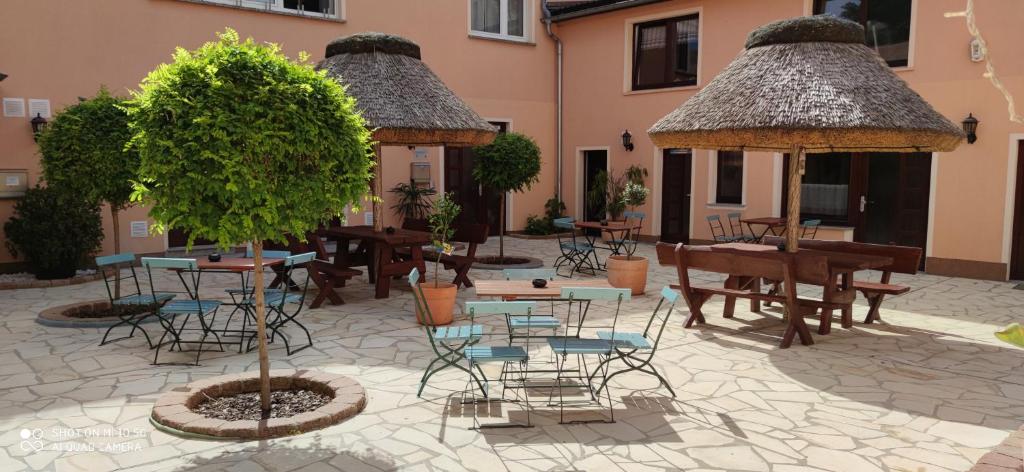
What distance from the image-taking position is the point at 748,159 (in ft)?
44.8

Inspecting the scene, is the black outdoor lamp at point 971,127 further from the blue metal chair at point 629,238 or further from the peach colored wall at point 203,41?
the peach colored wall at point 203,41

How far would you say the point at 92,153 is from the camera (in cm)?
723

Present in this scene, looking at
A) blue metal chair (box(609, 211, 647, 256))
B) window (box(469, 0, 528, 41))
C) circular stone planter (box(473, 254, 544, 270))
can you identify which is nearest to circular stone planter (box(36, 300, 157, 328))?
circular stone planter (box(473, 254, 544, 270))

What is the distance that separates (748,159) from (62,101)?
11669mm

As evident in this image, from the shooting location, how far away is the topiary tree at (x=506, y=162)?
11609 millimetres

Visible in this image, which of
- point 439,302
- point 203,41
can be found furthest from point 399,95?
point 203,41

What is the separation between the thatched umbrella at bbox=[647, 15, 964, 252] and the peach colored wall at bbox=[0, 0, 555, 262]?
20.5 feet

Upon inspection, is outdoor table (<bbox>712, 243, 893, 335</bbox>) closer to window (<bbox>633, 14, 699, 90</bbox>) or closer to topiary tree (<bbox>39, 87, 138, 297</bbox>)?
topiary tree (<bbox>39, 87, 138, 297</bbox>)

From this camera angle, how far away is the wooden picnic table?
5.64 m

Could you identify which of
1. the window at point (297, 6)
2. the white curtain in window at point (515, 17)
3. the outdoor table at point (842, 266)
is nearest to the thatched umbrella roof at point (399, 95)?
the window at point (297, 6)

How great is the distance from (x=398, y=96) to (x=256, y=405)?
17.5 ft

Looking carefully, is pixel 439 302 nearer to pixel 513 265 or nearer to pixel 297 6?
pixel 513 265

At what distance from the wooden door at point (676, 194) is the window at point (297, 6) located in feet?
23.8

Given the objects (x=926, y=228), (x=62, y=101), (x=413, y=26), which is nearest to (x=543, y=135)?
(x=413, y=26)
